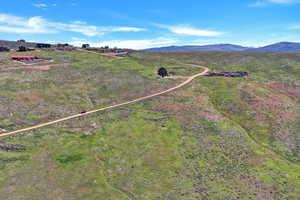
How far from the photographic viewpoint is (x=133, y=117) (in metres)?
55.2

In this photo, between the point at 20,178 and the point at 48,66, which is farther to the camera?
the point at 48,66

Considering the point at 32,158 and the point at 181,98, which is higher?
the point at 181,98

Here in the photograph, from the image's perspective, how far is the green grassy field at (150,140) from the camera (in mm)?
35625

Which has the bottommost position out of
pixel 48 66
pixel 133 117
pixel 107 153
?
pixel 107 153

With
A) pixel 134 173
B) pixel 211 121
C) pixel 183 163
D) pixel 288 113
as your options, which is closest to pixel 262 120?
pixel 288 113

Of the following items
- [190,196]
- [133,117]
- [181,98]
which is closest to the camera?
[190,196]

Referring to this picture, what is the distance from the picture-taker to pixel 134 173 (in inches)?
1515

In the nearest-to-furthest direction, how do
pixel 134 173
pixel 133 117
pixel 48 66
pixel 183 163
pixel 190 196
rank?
pixel 190 196 → pixel 134 173 → pixel 183 163 → pixel 133 117 → pixel 48 66

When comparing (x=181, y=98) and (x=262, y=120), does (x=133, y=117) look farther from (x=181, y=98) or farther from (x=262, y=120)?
(x=262, y=120)

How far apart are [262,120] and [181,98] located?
21.7 metres

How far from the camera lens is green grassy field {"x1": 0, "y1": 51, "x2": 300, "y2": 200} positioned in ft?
117

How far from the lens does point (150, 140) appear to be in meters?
46.9

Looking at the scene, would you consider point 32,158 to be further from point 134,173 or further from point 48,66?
point 48,66

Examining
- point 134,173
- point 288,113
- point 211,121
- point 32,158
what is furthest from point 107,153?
point 288,113
